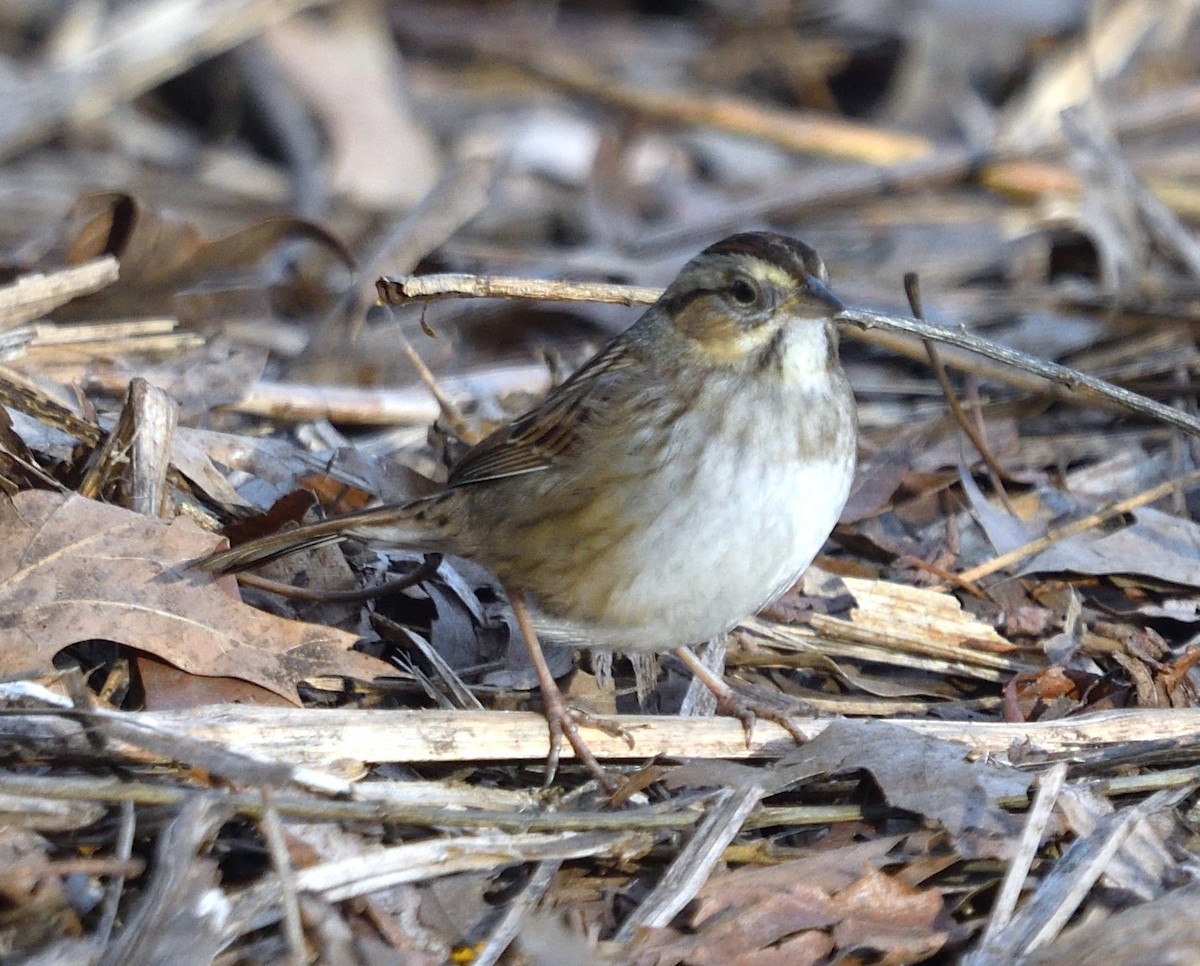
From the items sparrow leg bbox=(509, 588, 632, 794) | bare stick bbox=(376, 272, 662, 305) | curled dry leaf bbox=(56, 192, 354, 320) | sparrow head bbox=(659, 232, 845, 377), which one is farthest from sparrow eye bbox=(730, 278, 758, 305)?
curled dry leaf bbox=(56, 192, 354, 320)

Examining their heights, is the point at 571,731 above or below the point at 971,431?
below

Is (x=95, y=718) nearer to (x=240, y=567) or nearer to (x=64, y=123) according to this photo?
(x=240, y=567)

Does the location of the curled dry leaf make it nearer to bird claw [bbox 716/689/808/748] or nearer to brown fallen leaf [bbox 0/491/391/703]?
brown fallen leaf [bbox 0/491/391/703]

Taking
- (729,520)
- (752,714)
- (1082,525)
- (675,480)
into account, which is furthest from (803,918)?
(1082,525)

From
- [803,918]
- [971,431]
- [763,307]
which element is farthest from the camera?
[971,431]

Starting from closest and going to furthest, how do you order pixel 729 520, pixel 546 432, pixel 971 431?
pixel 729 520
pixel 546 432
pixel 971 431

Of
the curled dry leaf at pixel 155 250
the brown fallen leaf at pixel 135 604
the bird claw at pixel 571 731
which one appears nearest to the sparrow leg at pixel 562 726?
the bird claw at pixel 571 731

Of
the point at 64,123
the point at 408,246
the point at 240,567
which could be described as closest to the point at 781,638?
the point at 240,567

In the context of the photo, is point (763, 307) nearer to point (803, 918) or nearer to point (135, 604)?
point (803, 918)

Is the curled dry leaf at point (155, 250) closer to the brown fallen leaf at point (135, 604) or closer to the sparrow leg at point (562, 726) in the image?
the brown fallen leaf at point (135, 604)
